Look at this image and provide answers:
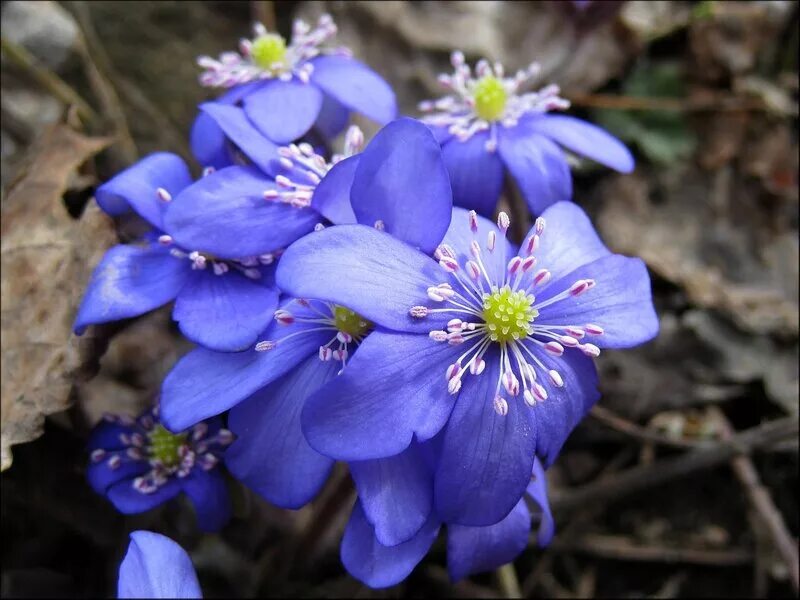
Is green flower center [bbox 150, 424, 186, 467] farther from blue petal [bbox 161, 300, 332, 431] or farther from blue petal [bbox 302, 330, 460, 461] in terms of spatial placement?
blue petal [bbox 302, 330, 460, 461]

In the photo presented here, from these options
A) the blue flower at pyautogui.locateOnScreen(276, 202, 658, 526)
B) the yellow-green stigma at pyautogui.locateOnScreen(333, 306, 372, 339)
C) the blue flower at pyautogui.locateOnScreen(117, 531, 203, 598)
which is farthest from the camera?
the yellow-green stigma at pyautogui.locateOnScreen(333, 306, 372, 339)

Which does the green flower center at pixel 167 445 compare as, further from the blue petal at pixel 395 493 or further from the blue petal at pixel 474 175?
the blue petal at pixel 474 175

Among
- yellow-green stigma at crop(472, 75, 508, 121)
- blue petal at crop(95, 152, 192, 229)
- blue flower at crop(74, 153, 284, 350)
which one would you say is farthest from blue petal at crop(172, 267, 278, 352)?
yellow-green stigma at crop(472, 75, 508, 121)

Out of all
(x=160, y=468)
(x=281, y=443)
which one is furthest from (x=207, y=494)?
(x=281, y=443)

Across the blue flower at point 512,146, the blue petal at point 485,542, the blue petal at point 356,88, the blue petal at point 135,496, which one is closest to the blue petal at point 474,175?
the blue flower at point 512,146

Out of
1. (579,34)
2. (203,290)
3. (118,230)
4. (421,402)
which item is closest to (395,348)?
(421,402)

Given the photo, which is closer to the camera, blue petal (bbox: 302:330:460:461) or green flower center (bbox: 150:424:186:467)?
blue petal (bbox: 302:330:460:461)
